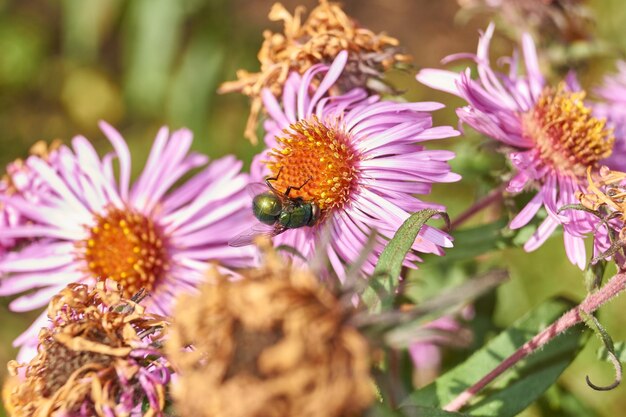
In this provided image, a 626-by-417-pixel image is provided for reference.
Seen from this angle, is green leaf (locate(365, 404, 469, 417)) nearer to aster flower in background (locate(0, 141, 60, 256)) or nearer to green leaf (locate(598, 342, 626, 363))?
green leaf (locate(598, 342, 626, 363))

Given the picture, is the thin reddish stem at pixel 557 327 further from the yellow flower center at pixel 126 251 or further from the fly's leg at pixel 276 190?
the yellow flower center at pixel 126 251

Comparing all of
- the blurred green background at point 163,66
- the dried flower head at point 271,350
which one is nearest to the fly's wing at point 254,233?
the dried flower head at point 271,350

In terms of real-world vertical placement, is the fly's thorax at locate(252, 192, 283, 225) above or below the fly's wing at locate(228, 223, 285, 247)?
above

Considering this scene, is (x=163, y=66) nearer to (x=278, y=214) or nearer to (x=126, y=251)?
Answer: (x=126, y=251)

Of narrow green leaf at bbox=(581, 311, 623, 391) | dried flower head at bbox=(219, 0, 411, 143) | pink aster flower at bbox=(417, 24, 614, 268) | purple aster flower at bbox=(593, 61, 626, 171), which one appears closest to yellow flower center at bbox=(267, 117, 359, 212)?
dried flower head at bbox=(219, 0, 411, 143)

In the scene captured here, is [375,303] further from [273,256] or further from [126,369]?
[126,369]

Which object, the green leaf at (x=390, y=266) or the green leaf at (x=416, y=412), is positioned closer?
the green leaf at (x=390, y=266)
